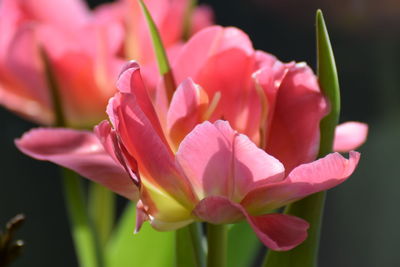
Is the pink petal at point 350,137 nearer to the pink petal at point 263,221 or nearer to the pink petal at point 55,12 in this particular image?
the pink petal at point 263,221

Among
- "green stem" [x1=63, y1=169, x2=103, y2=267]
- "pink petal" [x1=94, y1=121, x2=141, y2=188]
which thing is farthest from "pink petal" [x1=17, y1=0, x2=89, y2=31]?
"pink petal" [x1=94, y1=121, x2=141, y2=188]

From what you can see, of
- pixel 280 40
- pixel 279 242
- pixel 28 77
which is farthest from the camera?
pixel 280 40

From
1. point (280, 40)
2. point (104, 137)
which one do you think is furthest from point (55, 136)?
point (280, 40)

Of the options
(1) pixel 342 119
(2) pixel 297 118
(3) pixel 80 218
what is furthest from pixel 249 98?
(1) pixel 342 119

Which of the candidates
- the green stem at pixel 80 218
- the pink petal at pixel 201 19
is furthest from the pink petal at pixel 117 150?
the pink petal at pixel 201 19

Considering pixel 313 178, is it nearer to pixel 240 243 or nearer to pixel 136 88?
pixel 136 88

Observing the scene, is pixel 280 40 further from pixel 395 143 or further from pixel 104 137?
pixel 104 137
